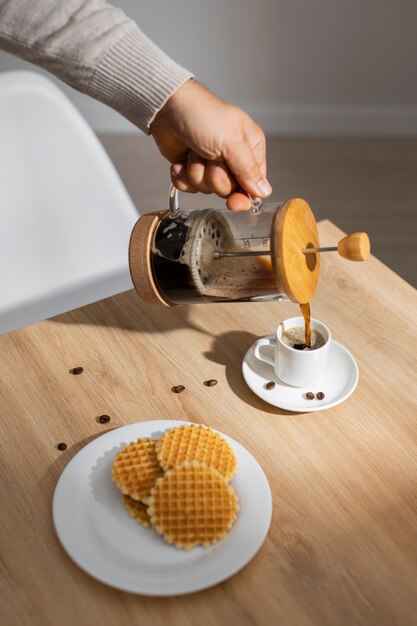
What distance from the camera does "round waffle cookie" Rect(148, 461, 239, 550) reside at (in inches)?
41.1

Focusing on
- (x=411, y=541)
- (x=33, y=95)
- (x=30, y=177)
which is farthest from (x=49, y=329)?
(x=411, y=541)

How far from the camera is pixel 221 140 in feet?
4.40

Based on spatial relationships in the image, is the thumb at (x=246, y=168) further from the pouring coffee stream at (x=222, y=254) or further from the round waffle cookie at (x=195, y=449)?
the round waffle cookie at (x=195, y=449)

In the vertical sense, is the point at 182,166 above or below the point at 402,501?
above

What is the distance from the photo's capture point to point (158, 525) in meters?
1.05

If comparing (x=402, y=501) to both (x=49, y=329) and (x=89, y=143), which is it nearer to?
(x=49, y=329)

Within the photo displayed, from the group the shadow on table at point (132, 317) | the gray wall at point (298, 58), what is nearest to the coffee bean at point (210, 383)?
the shadow on table at point (132, 317)

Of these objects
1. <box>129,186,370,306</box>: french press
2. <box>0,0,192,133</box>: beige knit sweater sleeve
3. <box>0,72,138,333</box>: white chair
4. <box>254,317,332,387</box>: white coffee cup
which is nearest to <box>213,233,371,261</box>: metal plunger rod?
<box>129,186,370,306</box>: french press

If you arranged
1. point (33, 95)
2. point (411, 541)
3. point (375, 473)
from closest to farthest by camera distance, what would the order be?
point (411, 541)
point (375, 473)
point (33, 95)

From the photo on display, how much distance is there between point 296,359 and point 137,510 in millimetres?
384

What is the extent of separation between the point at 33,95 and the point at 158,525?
1.19 meters

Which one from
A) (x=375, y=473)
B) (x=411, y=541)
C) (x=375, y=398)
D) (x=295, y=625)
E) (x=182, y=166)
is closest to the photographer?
(x=295, y=625)

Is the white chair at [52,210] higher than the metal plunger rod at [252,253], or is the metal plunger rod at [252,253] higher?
the metal plunger rod at [252,253]

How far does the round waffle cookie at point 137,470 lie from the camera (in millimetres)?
1090
